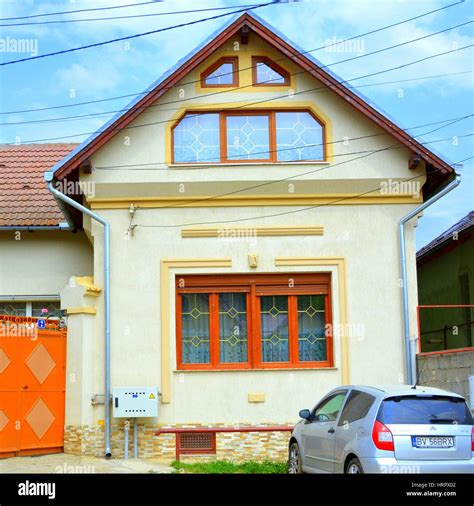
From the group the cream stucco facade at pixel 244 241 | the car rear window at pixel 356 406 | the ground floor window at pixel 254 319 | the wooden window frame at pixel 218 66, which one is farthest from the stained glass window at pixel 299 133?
the car rear window at pixel 356 406

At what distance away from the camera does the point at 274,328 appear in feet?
59.8

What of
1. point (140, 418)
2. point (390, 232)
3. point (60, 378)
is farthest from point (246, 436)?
point (390, 232)

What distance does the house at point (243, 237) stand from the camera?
1772cm

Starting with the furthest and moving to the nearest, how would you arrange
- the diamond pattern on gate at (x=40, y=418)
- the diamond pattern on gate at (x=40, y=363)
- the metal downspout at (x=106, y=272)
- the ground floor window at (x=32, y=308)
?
the ground floor window at (x=32, y=308) < the metal downspout at (x=106, y=272) < the diamond pattern on gate at (x=40, y=363) < the diamond pattern on gate at (x=40, y=418)

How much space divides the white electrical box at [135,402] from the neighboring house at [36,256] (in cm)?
445

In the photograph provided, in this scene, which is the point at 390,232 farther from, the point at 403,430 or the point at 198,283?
the point at 403,430

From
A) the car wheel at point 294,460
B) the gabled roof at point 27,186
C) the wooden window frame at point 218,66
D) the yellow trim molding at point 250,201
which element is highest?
the wooden window frame at point 218,66

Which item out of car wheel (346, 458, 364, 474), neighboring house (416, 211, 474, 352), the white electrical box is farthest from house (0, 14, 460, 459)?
car wheel (346, 458, 364, 474)

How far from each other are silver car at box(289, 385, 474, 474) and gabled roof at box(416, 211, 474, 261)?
32.6 ft

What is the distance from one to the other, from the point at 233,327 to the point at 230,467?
294cm

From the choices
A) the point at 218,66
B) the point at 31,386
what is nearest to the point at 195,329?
the point at 31,386

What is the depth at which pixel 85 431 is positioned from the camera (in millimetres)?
17328

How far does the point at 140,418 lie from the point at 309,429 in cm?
458

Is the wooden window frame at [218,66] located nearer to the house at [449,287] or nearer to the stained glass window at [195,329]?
the stained glass window at [195,329]
